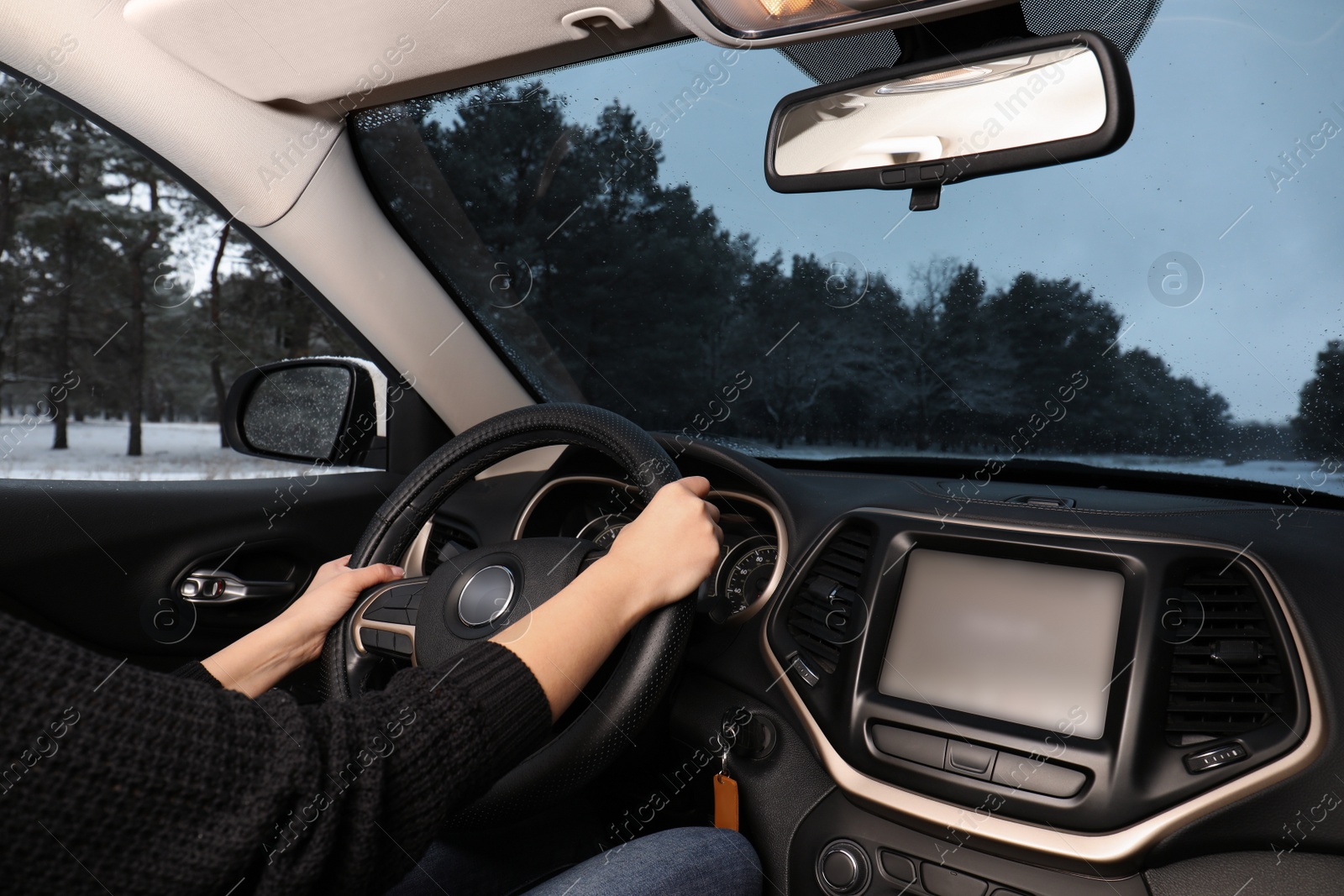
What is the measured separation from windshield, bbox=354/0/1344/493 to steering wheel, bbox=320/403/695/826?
2.84 feet

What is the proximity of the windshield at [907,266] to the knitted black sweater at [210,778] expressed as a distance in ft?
4.88

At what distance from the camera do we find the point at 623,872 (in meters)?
1.25

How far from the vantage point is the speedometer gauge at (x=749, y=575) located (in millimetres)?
1812

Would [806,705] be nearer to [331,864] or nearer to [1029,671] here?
[1029,671]

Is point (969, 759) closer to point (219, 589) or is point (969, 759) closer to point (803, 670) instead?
point (803, 670)

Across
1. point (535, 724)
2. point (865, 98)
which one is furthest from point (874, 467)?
point (535, 724)

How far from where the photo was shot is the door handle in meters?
2.21

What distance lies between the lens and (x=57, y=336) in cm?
216

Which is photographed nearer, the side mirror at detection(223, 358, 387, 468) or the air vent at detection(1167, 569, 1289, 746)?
the air vent at detection(1167, 569, 1289, 746)

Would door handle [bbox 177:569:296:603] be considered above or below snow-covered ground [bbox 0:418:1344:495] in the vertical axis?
below

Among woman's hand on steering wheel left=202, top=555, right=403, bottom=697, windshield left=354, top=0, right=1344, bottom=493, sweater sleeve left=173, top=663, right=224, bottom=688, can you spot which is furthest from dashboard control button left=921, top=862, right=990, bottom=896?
sweater sleeve left=173, top=663, right=224, bottom=688

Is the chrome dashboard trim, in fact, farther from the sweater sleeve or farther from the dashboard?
the sweater sleeve

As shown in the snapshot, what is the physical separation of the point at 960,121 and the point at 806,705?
3.47 feet

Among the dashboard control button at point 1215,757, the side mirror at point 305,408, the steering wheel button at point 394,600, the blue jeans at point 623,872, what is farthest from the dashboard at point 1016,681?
the side mirror at point 305,408
